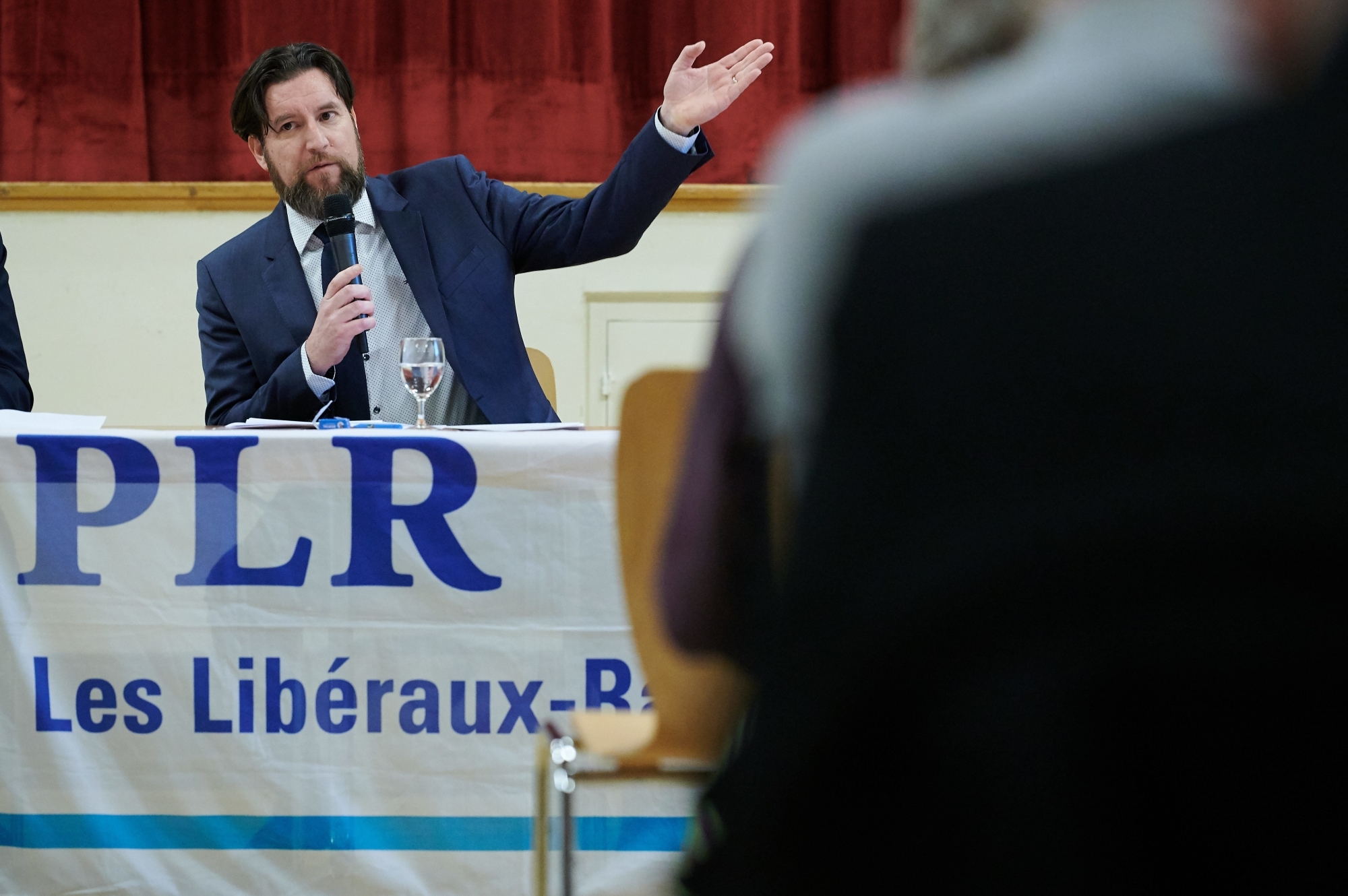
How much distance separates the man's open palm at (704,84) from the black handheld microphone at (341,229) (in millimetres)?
598

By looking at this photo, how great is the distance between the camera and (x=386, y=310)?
2.35 m

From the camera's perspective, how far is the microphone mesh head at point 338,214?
6.59 feet

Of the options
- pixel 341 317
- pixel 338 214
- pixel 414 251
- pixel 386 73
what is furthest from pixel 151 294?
pixel 341 317

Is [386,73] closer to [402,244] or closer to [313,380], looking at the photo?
[402,244]

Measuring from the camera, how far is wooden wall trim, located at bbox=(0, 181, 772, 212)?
134 inches

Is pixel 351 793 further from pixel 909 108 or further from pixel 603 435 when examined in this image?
pixel 909 108

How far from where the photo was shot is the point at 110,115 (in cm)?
346

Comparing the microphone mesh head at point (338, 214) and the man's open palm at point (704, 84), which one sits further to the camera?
the man's open palm at point (704, 84)

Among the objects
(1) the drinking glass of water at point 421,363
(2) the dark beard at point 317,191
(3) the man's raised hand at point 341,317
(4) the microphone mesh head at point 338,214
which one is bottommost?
(1) the drinking glass of water at point 421,363

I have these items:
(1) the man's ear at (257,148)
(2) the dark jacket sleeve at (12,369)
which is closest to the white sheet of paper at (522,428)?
(2) the dark jacket sleeve at (12,369)

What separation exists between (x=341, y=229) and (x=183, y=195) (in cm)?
170

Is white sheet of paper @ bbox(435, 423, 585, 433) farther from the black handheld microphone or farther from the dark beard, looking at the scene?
the dark beard

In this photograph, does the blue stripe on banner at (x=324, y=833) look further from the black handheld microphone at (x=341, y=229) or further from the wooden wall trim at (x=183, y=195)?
the wooden wall trim at (x=183, y=195)

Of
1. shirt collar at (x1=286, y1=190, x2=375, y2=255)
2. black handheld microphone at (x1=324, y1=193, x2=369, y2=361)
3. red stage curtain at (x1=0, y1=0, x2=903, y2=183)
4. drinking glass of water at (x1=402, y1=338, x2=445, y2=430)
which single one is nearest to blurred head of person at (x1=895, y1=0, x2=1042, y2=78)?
drinking glass of water at (x1=402, y1=338, x2=445, y2=430)
